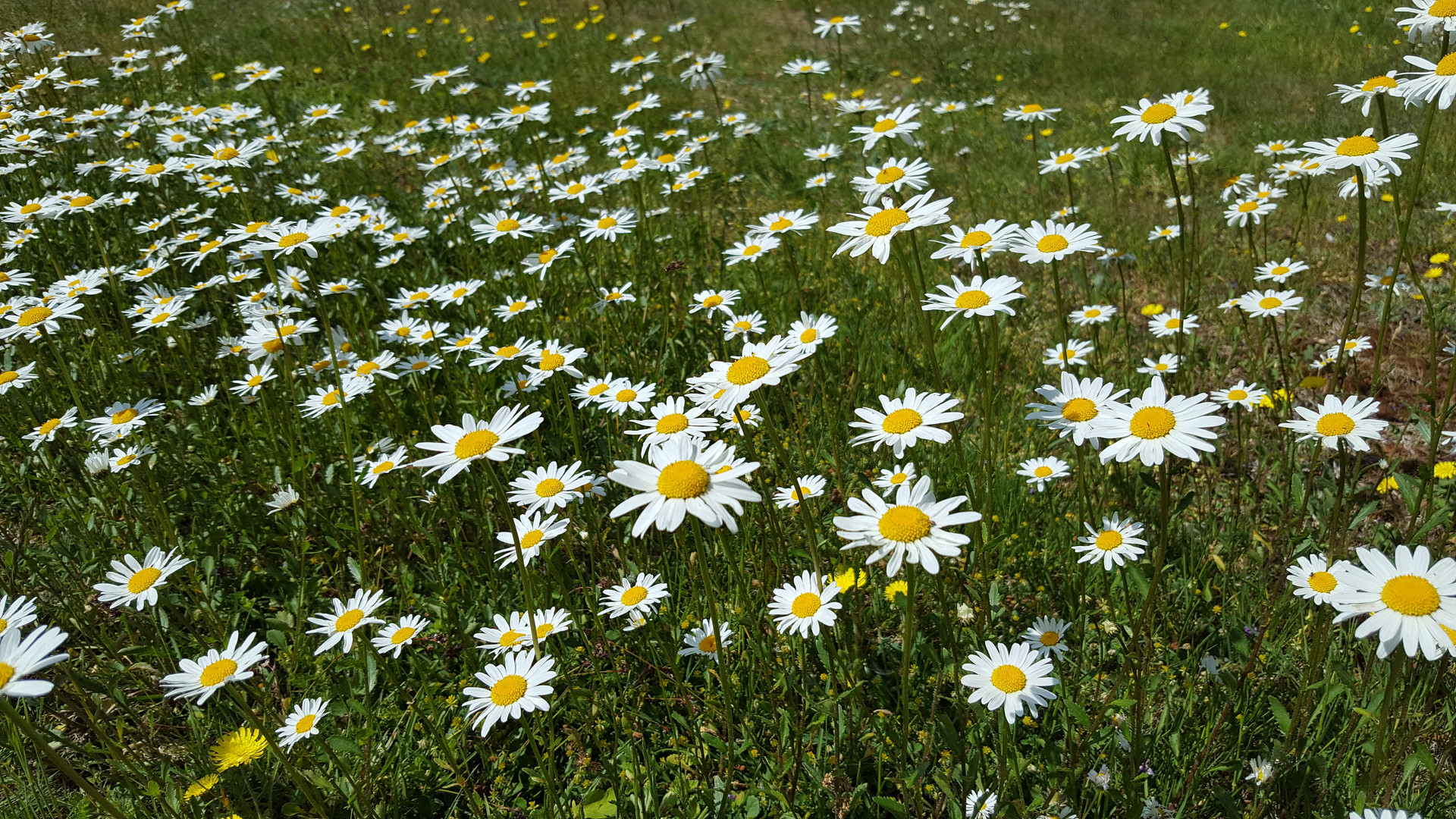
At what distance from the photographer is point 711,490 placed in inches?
57.3

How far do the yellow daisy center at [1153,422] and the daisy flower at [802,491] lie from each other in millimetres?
745

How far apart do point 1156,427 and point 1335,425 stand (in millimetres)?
663

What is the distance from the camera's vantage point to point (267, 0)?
34.9 ft

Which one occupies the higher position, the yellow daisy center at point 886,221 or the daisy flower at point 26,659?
the yellow daisy center at point 886,221

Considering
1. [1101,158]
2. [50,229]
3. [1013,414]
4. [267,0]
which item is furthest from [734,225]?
[267,0]

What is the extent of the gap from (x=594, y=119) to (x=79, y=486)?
17.5 ft

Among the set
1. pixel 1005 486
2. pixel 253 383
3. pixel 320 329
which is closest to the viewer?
pixel 1005 486

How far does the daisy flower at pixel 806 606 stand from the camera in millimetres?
1862

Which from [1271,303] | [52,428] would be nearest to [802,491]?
[1271,303]

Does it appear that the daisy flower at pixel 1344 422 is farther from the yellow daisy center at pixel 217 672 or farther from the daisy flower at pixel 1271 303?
the yellow daisy center at pixel 217 672

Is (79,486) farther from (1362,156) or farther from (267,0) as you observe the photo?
(267,0)

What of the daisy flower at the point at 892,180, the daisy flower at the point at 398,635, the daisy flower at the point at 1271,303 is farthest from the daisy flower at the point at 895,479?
the daisy flower at the point at 1271,303

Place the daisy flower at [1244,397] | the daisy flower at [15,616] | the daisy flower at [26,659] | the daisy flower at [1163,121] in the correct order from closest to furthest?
the daisy flower at [26,659] → the daisy flower at [15,616] → the daisy flower at [1163,121] → the daisy flower at [1244,397]

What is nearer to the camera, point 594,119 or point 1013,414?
point 1013,414
